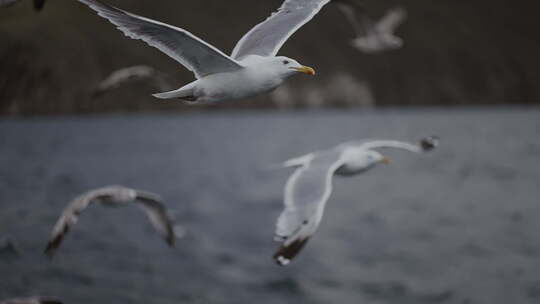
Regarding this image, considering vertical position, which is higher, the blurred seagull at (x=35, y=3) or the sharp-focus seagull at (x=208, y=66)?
the sharp-focus seagull at (x=208, y=66)

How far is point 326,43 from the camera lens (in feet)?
491

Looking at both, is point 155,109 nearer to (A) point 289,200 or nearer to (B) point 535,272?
(B) point 535,272

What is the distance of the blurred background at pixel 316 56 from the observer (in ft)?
393

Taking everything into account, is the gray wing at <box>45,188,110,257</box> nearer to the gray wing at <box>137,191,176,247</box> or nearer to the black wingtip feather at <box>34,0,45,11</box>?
the gray wing at <box>137,191,176,247</box>

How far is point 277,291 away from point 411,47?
14371 centimetres

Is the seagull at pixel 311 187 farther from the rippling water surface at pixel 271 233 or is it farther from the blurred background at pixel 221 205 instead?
the rippling water surface at pixel 271 233

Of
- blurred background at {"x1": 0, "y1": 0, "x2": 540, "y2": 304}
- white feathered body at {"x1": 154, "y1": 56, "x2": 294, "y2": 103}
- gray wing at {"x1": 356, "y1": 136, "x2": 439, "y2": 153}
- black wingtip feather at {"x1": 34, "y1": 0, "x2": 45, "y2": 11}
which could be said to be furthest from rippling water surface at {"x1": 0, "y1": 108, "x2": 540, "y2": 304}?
black wingtip feather at {"x1": 34, "y1": 0, "x2": 45, "y2": 11}

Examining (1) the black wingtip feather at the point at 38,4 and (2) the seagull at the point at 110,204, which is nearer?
(1) the black wingtip feather at the point at 38,4

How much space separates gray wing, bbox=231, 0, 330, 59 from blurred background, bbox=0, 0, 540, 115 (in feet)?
363

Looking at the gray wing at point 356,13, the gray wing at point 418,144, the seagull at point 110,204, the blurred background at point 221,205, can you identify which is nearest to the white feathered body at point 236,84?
the seagull at point 110,204

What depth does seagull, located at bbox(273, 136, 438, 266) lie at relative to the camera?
5.79 meters

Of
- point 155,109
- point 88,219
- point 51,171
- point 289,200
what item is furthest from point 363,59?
point 289,200

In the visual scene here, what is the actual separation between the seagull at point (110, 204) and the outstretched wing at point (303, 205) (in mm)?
2596

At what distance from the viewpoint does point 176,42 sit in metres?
5.55
